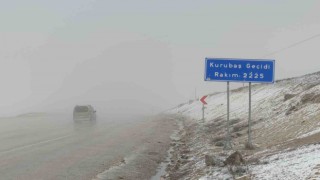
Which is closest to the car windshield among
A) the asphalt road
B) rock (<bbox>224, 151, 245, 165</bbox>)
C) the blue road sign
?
the asphalt road

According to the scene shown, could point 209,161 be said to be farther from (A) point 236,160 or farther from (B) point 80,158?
(B) point 80,158

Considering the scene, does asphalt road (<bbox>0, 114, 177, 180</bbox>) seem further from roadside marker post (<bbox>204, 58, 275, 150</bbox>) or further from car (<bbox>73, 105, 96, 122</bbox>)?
car (<bbox>73, 105, 96, 122</bbox>)

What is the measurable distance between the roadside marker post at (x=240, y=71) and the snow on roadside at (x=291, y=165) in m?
4.72

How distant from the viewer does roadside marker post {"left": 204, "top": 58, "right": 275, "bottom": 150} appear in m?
16.5

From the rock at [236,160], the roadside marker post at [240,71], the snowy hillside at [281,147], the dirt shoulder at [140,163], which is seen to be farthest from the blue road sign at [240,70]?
the rock at [236,160]

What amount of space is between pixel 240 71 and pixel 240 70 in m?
A: 0.04

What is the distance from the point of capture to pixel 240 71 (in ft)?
56.1

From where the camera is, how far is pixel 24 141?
23.6m

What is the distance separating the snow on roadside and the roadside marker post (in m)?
4.72

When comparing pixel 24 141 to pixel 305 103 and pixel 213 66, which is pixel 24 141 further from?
pixel 305 103

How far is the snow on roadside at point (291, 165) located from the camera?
9.22m

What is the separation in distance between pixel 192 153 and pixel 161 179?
17.7ft

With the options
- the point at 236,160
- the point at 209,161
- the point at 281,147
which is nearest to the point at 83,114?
the point at 209,161

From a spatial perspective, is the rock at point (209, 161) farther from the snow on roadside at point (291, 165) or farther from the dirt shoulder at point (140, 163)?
the dirt shoulder at point (140, 163)
